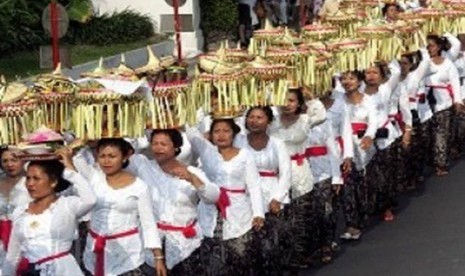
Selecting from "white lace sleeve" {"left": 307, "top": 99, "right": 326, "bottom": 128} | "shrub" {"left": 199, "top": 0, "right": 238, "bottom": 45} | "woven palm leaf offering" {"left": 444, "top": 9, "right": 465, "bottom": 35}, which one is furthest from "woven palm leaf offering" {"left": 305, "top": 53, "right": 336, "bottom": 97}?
"shrub" {"left": 199, "top": 0, "right": 238, "bottom": 45}

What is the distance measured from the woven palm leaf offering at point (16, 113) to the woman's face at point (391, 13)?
7685 mm

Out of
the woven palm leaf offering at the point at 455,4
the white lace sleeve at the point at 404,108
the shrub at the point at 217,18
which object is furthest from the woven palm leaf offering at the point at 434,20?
the shrub at the point at 217,18

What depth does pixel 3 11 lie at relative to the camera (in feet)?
66.0

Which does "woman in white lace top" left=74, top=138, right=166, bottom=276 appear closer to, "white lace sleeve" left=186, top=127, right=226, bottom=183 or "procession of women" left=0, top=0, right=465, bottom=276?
"procession of women" left=0, top=0, right=465, bottom=276

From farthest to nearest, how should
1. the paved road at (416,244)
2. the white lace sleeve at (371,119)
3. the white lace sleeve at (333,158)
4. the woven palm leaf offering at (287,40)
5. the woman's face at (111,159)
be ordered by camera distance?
the white lace sleeve at (371,119) → the woven palm leaf offering at (287,40) → the white lace sleeve at (333,158) → the paved road at (416,244) → the woman's face at (111,159)

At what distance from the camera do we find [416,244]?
10680 millimetres

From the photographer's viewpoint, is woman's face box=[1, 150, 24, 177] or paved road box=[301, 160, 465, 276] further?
paved road box=[301, 160, 465, 276]

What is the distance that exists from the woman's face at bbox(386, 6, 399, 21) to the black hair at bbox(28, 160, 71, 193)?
8.16 metres

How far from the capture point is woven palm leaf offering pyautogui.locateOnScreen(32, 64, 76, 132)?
7805 mm

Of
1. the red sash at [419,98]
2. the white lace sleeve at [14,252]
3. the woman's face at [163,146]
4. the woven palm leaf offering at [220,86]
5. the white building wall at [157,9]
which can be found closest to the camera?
the white lace sleeve at [14,252]

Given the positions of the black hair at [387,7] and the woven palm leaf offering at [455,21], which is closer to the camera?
the woven palm leaf offering at [455,21]

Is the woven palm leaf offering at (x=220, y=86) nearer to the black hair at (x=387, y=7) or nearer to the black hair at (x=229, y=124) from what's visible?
the black hair at (x=229, y=124)

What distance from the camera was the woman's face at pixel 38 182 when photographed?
696 centimetres

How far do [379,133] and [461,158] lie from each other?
3584 millimetres
